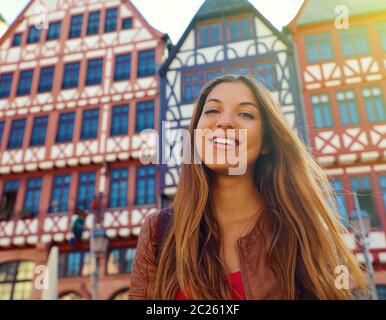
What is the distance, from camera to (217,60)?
12.1 m

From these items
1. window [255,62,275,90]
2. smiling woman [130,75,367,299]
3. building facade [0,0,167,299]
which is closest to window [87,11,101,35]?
building facade [0,0,167,299]

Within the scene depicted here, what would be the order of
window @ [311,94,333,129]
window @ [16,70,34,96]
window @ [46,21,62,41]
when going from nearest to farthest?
window @ [311,94,333,129] < window @ [16,70,34,96] < window @ [46,21,62,41]

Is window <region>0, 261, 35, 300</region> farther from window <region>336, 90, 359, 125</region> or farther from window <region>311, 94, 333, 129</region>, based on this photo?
window <region>336, 90, 359, 125</region>

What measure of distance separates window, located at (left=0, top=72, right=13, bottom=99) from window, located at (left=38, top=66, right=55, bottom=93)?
1285mm

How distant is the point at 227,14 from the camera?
42.2 feet

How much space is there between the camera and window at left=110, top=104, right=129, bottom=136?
12984mm

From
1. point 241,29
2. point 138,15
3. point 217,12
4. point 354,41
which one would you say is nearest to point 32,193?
point 138,15

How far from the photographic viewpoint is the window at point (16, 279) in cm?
1211

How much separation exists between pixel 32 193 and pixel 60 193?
1.08 metres

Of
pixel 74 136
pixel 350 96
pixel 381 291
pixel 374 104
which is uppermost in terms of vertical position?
pixel 74 136

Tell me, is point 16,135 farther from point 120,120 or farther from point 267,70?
A: point 267,70

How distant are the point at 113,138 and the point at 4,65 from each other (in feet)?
19.1

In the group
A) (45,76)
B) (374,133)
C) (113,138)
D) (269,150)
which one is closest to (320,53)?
(374,133)

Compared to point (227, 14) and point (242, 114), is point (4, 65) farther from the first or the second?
point (242, 114)
